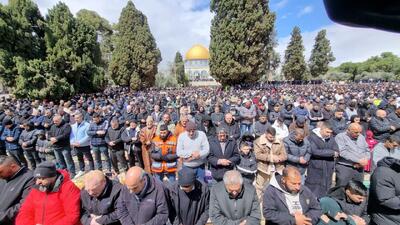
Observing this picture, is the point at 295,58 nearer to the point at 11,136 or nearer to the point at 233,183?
the point at 11,136

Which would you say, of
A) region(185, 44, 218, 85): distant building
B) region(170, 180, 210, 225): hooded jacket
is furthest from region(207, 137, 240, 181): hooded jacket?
region(185, 44, 218, 85): distant building

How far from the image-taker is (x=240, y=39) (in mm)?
31203

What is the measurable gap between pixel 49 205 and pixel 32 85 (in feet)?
71.6

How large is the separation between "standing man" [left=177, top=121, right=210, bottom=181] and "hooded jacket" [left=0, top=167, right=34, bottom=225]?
7.49 feet

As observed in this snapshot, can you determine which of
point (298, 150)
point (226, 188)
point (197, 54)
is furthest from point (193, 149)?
point (197, 54)

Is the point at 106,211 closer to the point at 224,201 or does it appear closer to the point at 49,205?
the point at 49,205

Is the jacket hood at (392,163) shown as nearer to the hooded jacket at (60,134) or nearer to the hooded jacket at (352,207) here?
the hooded jacket at (352,207)

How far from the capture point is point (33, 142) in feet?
21.8

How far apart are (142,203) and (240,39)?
3021cm

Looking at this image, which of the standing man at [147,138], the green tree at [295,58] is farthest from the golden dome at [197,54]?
the standing man at [147,138]

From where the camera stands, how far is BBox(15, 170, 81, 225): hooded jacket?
3.06 m

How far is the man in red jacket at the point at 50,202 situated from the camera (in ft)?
9.91

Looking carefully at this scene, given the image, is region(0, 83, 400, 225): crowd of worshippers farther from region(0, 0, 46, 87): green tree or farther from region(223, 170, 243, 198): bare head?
region(0, 0, 46, 87): green tree

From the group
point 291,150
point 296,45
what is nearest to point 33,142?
point 291,150
